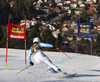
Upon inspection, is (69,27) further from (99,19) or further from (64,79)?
(64,79)

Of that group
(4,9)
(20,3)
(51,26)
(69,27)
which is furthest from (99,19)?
(4,9)

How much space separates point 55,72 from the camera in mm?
9023

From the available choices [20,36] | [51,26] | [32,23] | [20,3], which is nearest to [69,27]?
[51,26]

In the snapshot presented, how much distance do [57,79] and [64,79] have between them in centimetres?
22

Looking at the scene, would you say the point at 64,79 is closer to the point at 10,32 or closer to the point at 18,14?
the point at 10,32

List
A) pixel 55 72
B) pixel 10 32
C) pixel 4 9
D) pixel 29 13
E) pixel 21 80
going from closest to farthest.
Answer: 1. pixel 21 80
2. pixel 55 72
3. pixel 10 32
4. pixel 4 9
5. pixel 29 13

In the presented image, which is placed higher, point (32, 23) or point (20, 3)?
point (20, 3)

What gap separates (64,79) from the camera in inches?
331

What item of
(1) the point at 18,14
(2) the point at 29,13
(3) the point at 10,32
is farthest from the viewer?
(2) the point at 29,13

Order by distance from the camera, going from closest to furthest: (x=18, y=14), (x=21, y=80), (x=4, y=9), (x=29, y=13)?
(x=21, y=80)
(x=4, y=9)
(x=18, y=14)
(x=29, y=13)

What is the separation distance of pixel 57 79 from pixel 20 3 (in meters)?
166

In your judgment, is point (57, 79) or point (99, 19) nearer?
point (57, 79)

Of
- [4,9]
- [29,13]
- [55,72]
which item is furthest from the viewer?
[29,13]

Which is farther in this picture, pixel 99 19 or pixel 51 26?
pixel 99 19
